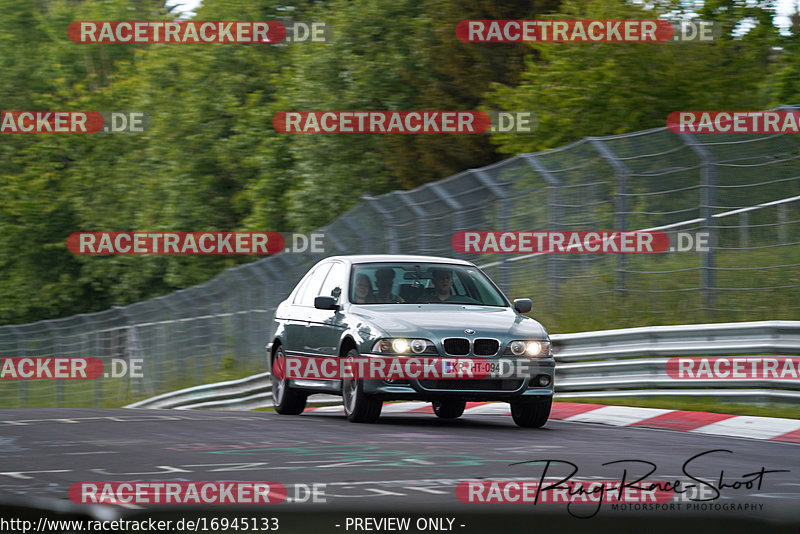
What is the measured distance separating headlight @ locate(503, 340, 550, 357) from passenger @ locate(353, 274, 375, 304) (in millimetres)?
1722

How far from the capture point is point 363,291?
13.1 m

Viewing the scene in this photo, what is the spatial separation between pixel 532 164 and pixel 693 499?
34.8 ft

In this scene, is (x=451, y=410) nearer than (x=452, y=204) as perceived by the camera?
Yes

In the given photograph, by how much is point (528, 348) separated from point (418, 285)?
5.42 feet

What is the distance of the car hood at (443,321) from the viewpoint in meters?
11.6

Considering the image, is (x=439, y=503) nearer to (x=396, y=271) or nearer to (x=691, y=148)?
(x=396, y=271)

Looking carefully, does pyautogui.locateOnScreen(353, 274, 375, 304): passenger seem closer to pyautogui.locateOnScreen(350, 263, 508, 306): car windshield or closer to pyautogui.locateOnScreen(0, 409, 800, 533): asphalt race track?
pyautogui.locateOnScreen(350, 263, 508, 306): car windshield

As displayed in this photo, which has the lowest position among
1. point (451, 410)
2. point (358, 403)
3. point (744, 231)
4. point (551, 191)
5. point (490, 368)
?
point (451, 410)

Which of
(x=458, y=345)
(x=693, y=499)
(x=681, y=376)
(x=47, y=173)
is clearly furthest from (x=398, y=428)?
(x=47, y=173)

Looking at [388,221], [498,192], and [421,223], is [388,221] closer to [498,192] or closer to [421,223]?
[421,223]

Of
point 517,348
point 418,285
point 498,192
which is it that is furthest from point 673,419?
point 498,192

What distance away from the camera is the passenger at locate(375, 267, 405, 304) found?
506 inches

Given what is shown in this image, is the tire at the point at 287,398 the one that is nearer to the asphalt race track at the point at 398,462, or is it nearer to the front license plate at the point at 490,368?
the asphalt race track at the point at 398,462

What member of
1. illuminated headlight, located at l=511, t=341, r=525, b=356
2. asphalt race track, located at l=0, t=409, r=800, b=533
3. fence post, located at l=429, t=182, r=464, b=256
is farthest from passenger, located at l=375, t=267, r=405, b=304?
fence post, located at l=429, t=182, r=464, b=256
